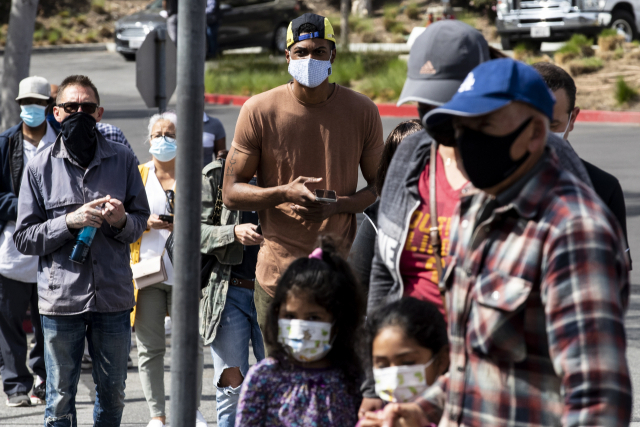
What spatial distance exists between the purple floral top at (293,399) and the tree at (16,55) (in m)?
7.03

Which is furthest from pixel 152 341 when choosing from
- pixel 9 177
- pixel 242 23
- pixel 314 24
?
pixel 242 23

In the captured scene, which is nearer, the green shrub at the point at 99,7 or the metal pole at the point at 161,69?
the metal pole at the point at 161,69

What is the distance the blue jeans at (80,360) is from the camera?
13.9 ft

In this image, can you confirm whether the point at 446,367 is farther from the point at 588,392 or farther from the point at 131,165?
the point at 131,165

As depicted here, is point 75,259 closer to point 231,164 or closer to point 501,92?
point 231,164

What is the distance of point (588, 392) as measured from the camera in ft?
5.69

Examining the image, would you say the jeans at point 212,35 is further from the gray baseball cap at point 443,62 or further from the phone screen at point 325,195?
the gray baseball cap at point 443,62

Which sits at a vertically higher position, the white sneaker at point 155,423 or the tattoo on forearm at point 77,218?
the tattoo on forearm at point 77,218

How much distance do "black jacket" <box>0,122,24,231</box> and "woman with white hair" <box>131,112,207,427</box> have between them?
0.83 m

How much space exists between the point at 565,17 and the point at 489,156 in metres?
17.9

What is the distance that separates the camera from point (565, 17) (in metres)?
18.6

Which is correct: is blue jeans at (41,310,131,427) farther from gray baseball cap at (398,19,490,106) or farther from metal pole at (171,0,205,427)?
gray baseball cap at (398,19,490,106)

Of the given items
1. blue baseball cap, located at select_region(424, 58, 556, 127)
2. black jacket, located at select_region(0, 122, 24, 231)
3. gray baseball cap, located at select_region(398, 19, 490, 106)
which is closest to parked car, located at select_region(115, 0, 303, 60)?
black jacket, located at select_region(0, 122, 24, 231)

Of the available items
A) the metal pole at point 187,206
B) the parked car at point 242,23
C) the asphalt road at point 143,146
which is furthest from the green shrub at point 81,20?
the metal pole at point 187,206
